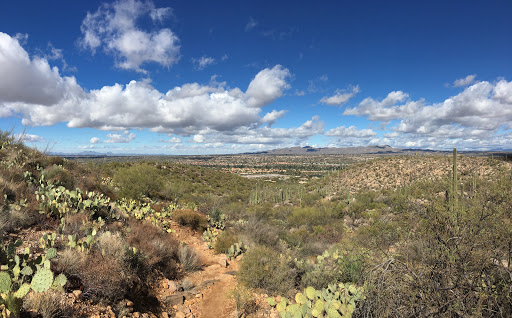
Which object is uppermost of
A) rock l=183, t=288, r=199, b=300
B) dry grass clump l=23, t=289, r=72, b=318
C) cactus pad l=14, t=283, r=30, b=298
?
cactus pad l=14, t=283, r=30, b=298

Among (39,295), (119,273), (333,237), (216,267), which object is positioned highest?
(39,295)

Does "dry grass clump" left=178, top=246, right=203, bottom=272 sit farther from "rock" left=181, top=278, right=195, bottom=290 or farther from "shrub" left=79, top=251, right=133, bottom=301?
"shrub" left=79, top=251, right=133, bottom=301

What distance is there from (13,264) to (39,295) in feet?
4.45

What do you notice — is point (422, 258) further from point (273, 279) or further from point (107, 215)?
point (107, 215)

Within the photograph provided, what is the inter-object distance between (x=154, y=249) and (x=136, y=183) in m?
8.59

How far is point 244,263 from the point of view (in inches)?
281

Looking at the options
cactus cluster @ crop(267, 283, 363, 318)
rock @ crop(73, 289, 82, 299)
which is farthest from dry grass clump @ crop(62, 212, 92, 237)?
cactus cluster @ crop(267, 283, 363, 318)

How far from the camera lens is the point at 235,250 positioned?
30.0ft

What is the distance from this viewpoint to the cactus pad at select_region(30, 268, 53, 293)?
3557 millimetres

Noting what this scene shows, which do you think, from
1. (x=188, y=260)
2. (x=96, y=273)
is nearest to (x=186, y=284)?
(x=188, y=260)

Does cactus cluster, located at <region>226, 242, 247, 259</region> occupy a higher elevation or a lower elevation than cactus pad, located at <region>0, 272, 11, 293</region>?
lower

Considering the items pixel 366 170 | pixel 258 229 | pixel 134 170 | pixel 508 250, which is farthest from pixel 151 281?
pixel 366 170

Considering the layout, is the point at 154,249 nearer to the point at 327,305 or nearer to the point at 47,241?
the point at 47,241

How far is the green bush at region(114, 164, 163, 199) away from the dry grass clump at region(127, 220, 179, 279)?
20.1 feet
